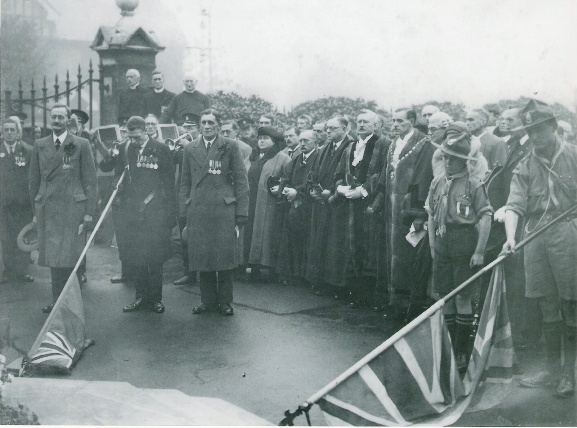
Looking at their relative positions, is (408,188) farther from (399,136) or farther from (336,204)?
(336,204)

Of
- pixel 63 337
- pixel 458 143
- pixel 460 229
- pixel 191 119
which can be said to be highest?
pixel 458 143

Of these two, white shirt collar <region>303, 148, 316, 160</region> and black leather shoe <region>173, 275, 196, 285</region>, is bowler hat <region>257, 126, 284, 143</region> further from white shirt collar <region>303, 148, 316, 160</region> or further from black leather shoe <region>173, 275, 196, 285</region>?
black leather shoe <region>173, 275, 196, 285</region>

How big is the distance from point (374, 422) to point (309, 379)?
3.64ft

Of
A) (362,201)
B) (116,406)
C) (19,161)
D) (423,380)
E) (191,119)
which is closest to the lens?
(423,380)

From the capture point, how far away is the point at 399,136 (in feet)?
23.8

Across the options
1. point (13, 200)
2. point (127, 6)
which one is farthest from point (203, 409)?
point (127, 6)

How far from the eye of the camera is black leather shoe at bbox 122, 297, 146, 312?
7617 mm

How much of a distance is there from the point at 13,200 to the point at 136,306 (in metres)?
2.63

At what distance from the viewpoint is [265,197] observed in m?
9.45

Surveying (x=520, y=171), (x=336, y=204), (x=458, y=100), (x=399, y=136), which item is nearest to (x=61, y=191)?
(x=336, y=204)

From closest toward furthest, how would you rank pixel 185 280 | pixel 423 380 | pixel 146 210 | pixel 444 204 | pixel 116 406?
pixel 423 380 < pixel 116 406 < pixel 444 204 < pixel 146 210 < pixel 185 280

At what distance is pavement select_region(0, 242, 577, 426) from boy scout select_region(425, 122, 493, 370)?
1.80ft

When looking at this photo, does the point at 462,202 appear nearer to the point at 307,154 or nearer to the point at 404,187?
the point at 404,187

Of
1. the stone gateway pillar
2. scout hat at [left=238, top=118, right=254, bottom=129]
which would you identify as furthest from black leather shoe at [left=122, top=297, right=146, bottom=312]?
scout hat at [left=238, top=118, right=254, bottom=129]
